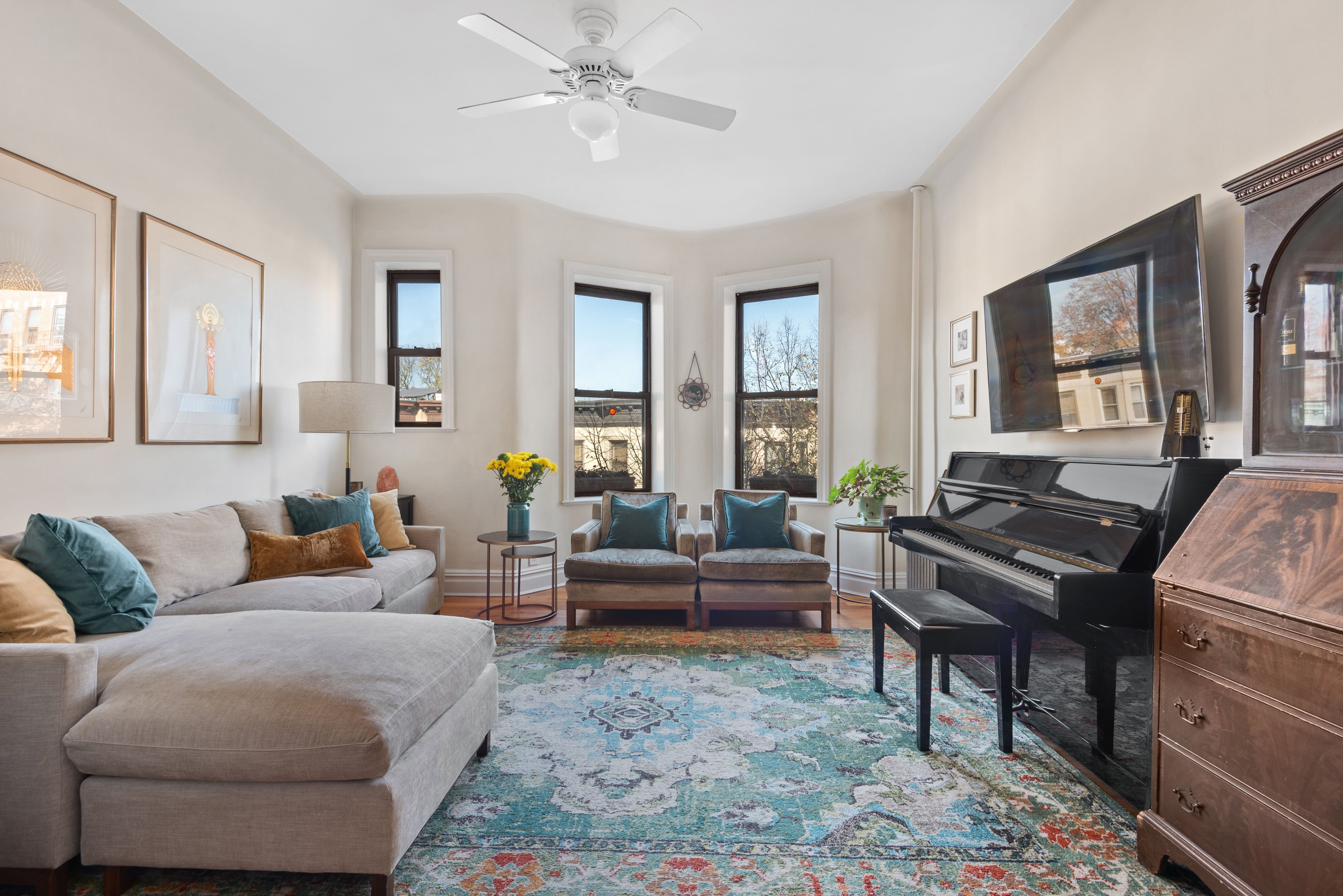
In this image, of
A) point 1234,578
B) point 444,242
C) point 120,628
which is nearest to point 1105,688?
point 1234,578

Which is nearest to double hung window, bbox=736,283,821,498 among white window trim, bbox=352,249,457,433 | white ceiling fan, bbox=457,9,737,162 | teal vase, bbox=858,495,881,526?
teal vase, bbox=858,495,881,526

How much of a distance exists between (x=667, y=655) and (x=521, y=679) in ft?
2.60

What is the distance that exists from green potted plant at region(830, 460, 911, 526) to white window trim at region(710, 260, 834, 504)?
59cm

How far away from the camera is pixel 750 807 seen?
1945 millimetres

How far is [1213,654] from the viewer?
1.48 metres

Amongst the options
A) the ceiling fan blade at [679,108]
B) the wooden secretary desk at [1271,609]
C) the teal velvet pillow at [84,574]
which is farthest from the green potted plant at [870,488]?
the teal velvet pillow at [84,574]

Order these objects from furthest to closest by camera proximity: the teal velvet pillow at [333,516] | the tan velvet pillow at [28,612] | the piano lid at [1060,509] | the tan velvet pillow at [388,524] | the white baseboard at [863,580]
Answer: the white baseboard at [863,580] → the tan velvet pillow at [388,524] → the teal velvet pillow at [333,516] → the piano lid at [1060,509] → the tan velvet pillow at [28,612]

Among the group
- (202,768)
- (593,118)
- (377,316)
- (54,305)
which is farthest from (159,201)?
(202,768)

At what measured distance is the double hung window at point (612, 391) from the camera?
5.34 meters

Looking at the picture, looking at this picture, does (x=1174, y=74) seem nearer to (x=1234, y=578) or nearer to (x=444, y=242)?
(x=1234, y=578)

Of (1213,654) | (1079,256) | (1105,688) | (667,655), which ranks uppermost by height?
(1079,256)

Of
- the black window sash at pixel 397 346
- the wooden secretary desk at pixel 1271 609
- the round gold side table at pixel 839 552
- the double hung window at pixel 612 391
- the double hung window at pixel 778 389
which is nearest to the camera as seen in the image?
the wooden secretary desk at pixel 1271 609

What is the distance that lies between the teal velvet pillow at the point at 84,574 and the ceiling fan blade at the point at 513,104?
2.17m

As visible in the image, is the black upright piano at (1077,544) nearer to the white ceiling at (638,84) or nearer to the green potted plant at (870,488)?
the green potted plant at (870,488)
